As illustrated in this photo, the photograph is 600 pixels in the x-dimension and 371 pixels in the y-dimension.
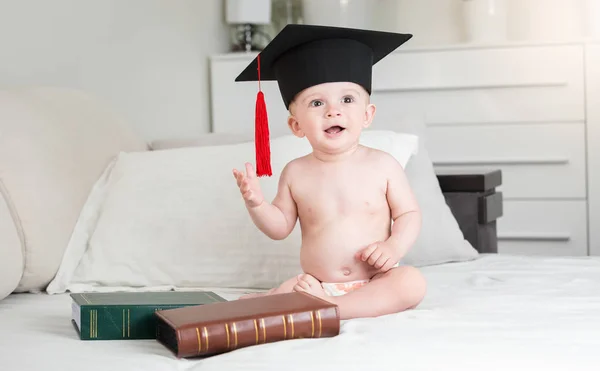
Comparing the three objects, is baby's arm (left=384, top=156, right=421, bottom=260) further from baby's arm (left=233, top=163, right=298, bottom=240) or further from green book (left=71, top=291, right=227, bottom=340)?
green book (left=71, top=291, right=227, bottom=340)

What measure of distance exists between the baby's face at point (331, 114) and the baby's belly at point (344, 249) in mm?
126

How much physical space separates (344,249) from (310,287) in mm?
108

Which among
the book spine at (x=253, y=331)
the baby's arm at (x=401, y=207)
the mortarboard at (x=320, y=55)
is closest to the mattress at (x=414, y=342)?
the book spine at (x=253, y=331)

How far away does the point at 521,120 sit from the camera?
2859 millimetres

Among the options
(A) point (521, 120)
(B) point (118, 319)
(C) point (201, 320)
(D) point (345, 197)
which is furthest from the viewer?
(A) point (521, 120)

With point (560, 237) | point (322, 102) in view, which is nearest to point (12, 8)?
point (322, 102)

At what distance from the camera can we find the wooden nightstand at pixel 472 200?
1.95 m

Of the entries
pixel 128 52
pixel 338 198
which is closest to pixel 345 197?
pixel 338 198

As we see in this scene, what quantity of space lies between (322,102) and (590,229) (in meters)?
1.85

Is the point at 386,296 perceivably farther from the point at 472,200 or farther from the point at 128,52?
the point at 128,52

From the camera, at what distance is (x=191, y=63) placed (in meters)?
2.96

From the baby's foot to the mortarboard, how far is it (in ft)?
0.95

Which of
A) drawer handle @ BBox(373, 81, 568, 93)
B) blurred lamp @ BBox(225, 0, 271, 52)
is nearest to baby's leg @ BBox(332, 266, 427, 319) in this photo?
drawer handle @ BBox(373, 81, 568, 93)

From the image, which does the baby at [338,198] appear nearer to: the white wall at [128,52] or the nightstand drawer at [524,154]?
the white wall at [128,52]
